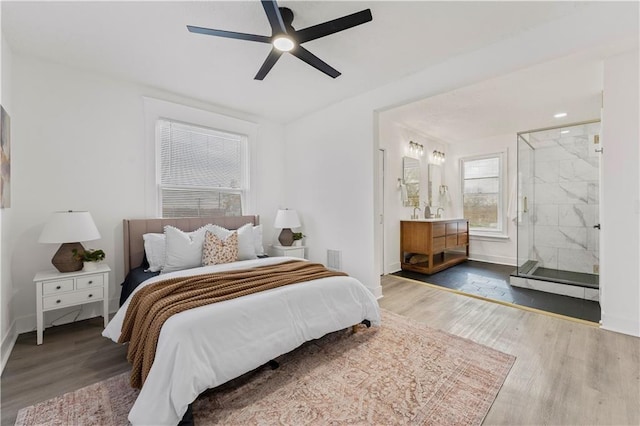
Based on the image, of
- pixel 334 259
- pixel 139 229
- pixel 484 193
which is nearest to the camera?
pixel 139 229

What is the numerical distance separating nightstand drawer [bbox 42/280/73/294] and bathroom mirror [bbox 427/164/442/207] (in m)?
5.73

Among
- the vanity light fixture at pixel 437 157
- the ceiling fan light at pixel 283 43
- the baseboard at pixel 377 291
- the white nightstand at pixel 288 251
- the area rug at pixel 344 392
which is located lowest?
the area rug at pixel 344 392

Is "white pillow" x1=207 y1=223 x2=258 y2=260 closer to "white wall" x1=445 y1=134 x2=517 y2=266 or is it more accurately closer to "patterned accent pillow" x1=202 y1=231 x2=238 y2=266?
"patterned accent pillow" x1=202 y1=231 x2=238 y2=266

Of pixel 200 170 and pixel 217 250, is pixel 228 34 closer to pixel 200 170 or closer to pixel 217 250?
pixel 217 250

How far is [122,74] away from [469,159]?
20.8 feet

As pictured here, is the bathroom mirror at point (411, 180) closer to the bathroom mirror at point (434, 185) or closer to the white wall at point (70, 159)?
the bathroom mirror at point (434, 185)

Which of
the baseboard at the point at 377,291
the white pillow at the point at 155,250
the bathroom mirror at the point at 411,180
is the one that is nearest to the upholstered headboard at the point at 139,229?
the white pillow at the point at 155,250

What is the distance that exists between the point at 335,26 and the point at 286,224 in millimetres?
2771

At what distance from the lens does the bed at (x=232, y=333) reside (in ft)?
4.65

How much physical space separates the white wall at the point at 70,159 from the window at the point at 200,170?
26 cm

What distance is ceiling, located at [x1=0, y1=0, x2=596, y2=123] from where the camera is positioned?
2053 millimetres

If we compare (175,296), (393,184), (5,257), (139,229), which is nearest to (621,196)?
(393,184)

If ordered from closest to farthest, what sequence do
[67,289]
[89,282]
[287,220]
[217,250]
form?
[67,289] → [89,282] → [217,250] → [287,220]

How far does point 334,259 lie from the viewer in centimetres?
404
